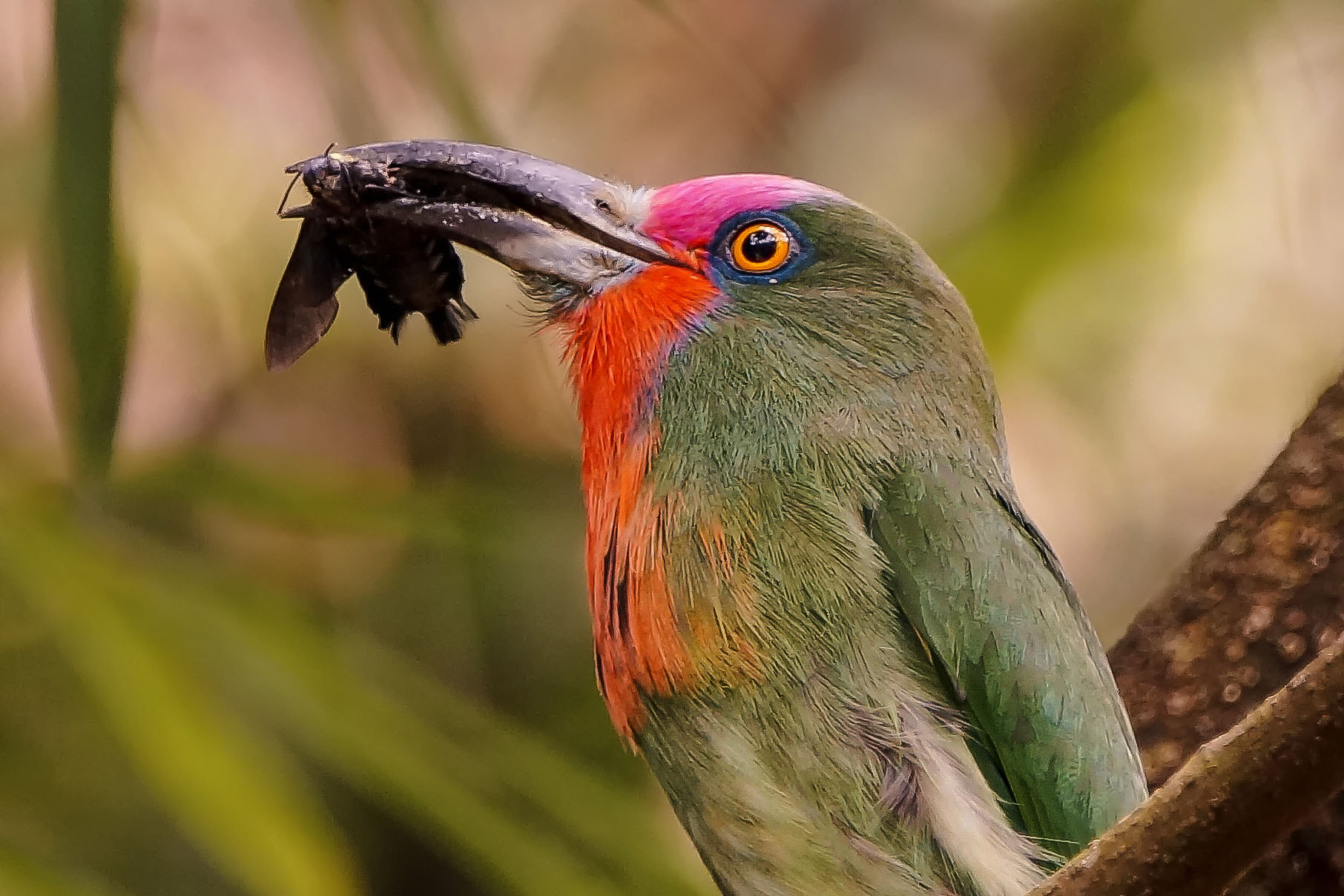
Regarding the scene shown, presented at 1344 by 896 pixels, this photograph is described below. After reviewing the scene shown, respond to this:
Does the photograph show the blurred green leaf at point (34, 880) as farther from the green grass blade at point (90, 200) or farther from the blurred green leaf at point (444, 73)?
the blurred green leaf at point (444, 73)

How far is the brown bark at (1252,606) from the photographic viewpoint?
2.32 meters

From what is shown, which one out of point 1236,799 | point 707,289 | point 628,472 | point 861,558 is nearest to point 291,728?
point 628,472

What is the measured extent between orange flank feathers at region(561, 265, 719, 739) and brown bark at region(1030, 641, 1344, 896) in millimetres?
695

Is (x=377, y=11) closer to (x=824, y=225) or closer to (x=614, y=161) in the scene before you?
(x=824, y=225)

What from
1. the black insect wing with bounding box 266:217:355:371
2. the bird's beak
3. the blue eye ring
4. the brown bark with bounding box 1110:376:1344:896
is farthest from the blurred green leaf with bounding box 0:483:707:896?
the blue eye ring

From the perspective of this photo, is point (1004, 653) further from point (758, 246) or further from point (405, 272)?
point (405, 272)

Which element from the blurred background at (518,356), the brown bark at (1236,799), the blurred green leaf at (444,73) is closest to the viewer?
the brown bark at (1236,799)

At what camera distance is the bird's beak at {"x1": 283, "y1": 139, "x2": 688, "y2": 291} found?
2.00m

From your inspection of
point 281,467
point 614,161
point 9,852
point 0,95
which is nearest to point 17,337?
point 0,95

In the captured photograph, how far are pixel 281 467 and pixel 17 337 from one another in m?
1.29

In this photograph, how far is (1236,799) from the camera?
1144 millimetres

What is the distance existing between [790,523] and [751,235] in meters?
0.45

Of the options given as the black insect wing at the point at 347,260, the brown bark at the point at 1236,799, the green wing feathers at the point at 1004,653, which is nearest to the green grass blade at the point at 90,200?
the black insect wing at the point at 347,260

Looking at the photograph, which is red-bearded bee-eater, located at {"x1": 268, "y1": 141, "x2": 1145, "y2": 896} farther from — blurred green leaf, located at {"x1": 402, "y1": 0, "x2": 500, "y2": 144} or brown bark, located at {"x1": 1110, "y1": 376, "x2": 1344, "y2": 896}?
brown bark, located at {"x1": 1110, "y1": 376, "x2": 1344, "y2": 896}
